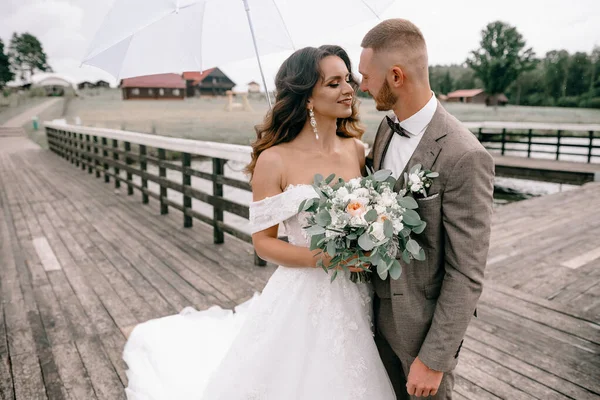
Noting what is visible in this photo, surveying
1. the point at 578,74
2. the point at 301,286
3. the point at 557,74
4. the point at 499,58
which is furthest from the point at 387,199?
the point at 499,58

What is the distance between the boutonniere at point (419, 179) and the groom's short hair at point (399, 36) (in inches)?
13.7

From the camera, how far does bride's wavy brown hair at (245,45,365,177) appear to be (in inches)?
66.4

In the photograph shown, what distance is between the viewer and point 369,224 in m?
1.14

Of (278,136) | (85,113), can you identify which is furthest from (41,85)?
(278,136)

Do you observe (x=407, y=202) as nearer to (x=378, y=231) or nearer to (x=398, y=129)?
(x=378, y=231)

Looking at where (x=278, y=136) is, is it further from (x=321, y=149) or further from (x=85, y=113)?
(x=85, y=113)

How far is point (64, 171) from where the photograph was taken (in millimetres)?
11141

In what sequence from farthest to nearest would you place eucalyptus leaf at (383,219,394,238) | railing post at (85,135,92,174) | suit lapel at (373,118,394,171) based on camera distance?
railing post at (85,135,92,174)
suit lapel at (373,118,394,171)
eucalyptus leaf at (383,219,394,238)

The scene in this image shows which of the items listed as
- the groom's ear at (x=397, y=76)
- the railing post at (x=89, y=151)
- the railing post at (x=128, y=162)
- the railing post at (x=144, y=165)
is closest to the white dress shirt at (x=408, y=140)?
the groom's ear at (x=397, y=76)

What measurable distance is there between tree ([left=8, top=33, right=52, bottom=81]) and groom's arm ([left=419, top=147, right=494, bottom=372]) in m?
99.2

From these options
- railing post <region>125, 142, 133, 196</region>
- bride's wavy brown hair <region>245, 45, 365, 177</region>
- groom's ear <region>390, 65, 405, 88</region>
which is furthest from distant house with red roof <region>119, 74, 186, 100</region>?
groom's ear <region>390, 65, 405, 88</region>

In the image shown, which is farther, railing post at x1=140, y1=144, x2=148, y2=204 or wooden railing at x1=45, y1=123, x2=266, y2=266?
railing post at x1=140, y1=144, x2=148, y2=204

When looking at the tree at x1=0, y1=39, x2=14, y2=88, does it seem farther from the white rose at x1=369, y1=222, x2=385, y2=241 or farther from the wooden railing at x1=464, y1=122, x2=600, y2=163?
the white rose at x1=369, y1=222, x2=385, y2=241

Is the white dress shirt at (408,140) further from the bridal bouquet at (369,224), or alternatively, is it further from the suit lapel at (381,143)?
the bridal bouquet at (369,224)
